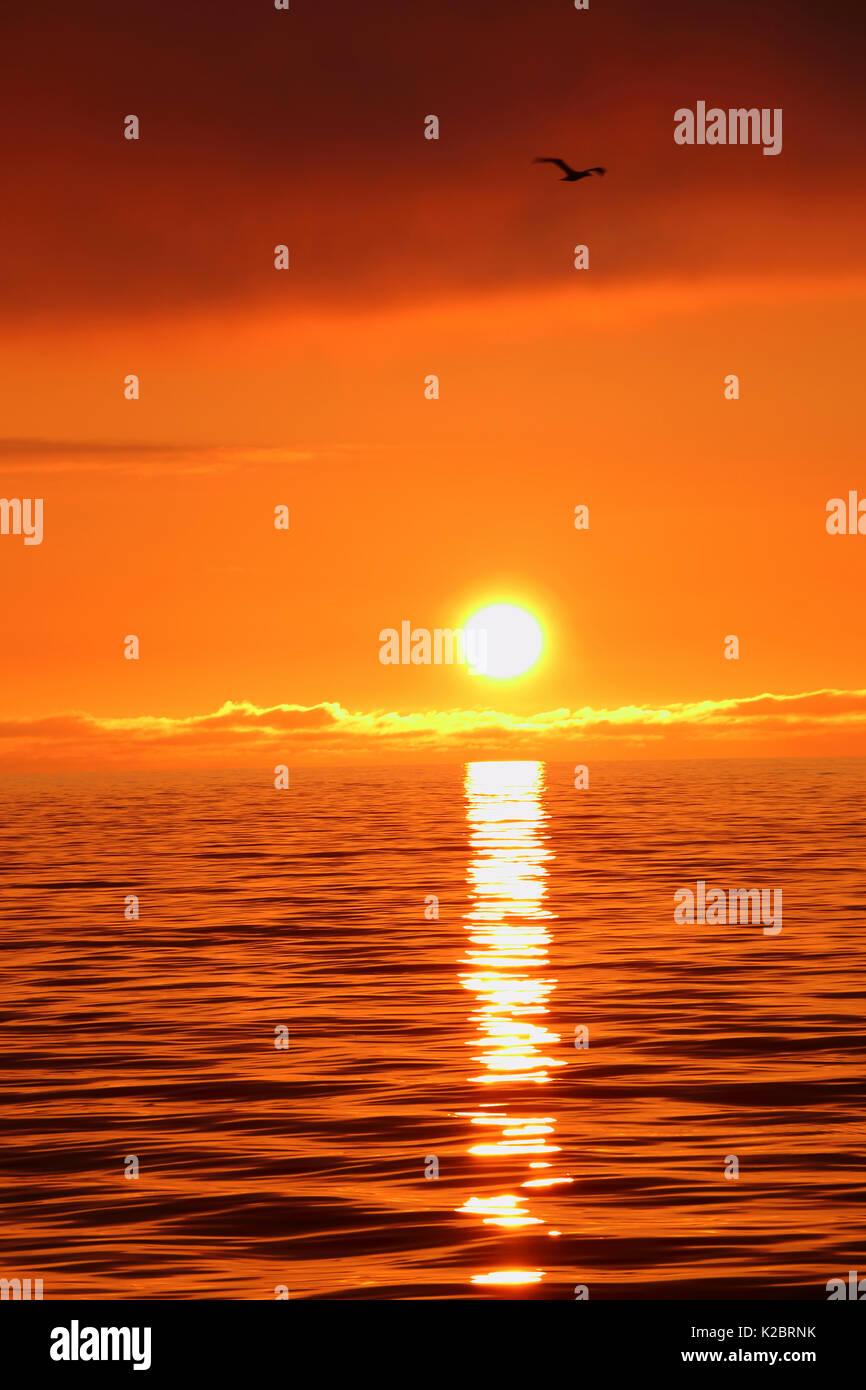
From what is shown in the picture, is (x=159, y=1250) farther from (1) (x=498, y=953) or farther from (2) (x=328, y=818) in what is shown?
(2) (x=328, y=818)

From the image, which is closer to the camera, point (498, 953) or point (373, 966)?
point (373, 966)

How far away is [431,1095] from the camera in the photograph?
1977cm

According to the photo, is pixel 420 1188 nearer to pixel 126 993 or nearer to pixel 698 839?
pixel 126 993

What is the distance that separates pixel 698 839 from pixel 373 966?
4057 cm

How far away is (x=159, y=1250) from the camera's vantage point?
14164 mm

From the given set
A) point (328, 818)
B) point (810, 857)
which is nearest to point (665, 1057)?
point (810, 857)

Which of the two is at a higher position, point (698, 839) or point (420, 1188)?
point (698, 839)

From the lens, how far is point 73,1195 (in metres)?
15.9

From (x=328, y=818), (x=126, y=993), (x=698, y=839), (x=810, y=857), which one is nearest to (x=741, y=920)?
(x=126, y=993)

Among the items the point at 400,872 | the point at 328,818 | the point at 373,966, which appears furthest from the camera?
the point at 328,818

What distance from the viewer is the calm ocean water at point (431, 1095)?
13891mm

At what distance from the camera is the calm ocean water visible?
13891 millimetres

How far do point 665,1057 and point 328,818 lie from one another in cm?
7568
